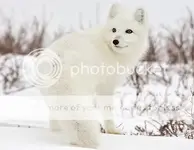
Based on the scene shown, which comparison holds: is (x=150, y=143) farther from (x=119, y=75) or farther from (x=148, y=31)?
(x=148, y=31)

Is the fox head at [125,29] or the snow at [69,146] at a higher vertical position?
the fox head at [125,29]

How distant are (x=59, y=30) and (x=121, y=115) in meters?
0.35

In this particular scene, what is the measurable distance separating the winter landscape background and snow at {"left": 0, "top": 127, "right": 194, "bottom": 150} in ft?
0.14

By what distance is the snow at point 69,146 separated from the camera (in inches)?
42.1

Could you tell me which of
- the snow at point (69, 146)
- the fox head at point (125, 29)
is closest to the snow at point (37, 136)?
the snow at point (69, 146)

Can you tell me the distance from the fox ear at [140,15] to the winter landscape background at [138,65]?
37 millimetres

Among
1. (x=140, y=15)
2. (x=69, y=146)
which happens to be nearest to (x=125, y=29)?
(x=140, y=15)

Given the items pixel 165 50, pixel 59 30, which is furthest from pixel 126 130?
pixel 59 30

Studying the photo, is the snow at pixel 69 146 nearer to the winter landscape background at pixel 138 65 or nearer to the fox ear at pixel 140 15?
the winter landscape background at pixel 138 65

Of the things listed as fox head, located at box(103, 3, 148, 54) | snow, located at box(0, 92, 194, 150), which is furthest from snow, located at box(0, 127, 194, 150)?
fox head, located at box(103, 3, 148, 54)

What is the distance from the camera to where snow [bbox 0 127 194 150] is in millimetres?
1068

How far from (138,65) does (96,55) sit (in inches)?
5.7

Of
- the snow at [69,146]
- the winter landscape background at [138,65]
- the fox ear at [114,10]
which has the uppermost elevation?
the fox ear at [114,10]

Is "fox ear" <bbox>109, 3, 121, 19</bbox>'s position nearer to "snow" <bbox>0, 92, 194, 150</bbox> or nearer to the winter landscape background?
the winter landscape background
